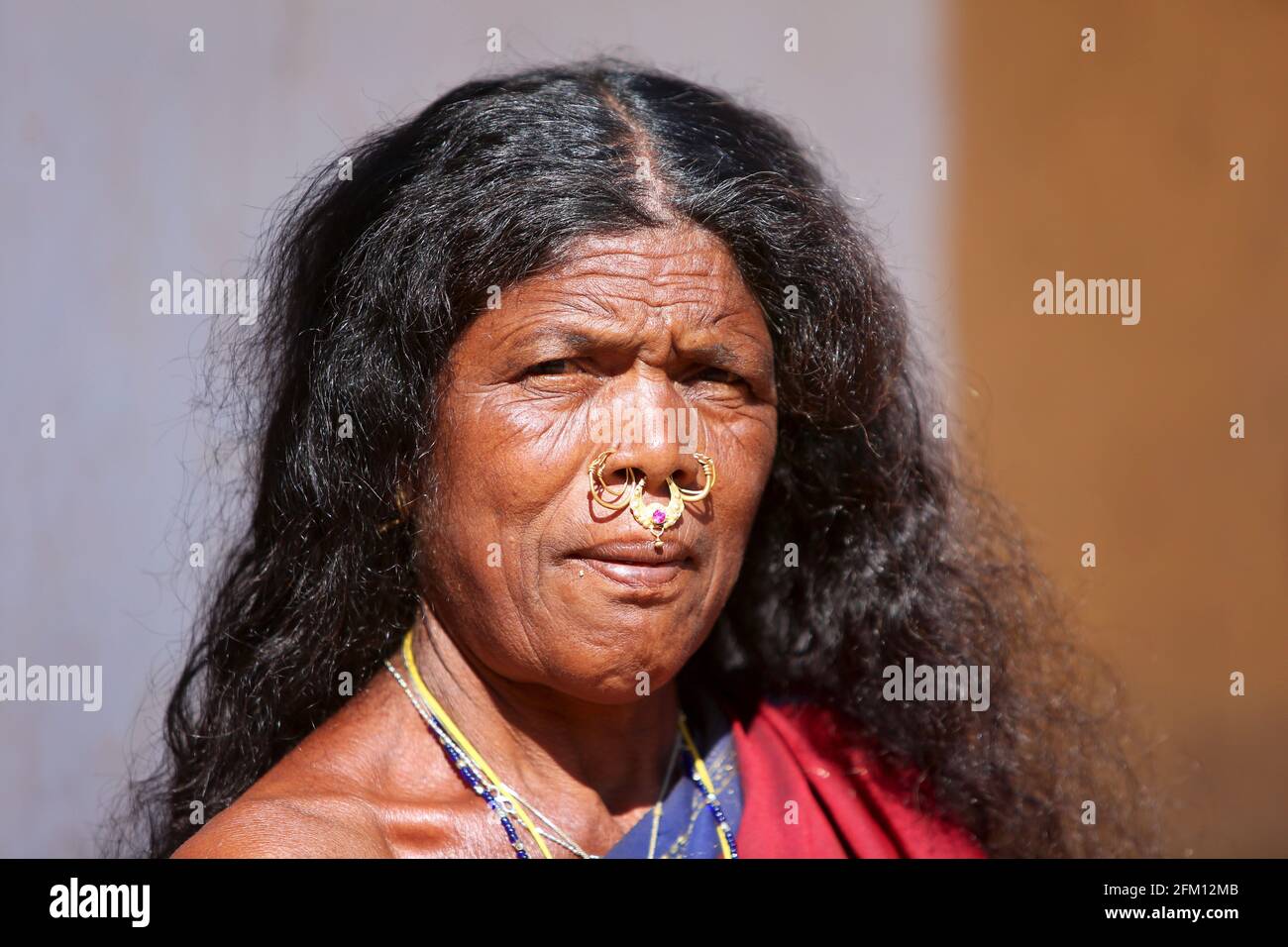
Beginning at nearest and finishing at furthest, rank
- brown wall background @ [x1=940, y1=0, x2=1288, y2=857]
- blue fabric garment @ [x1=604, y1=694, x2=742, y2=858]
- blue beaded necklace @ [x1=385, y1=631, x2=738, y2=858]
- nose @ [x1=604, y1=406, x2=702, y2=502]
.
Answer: nose @ [x1=604, y1=406, x2=702, y2=502] < blue beaded necklace @ [x1=385, y1=631, x2=738, y2=858] < blue fabric garment @ [x1=604, y1=694, x2=742, y2=858] < brown wall background @ [x1=940, y1=0, x2=1288, y2=857]

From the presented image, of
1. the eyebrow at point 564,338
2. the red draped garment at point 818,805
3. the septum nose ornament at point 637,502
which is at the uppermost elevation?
the eyebrow at point 564,338

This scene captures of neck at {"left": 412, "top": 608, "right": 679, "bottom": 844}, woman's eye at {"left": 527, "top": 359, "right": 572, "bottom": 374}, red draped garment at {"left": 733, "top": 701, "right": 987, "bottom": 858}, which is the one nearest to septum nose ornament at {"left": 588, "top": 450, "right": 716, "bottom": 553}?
woman's eye at {"left": 527, "top": 359, "right": 572, "bottom": 374}

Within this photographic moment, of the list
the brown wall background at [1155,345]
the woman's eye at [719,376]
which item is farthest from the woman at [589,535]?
the brown wall background at [1155,345]

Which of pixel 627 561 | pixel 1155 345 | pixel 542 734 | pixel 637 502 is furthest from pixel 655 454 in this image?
pixel 1155 345

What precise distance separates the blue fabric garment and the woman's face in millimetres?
335

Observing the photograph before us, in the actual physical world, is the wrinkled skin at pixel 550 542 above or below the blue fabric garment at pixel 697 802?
above

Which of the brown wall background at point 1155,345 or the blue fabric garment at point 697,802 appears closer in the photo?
the blue fabric garment at point 697,802

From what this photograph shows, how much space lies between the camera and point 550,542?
2.14m

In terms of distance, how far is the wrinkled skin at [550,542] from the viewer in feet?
7.03

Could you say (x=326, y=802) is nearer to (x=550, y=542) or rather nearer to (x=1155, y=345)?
(x=550, y=542)

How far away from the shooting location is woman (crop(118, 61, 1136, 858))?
7.11ft

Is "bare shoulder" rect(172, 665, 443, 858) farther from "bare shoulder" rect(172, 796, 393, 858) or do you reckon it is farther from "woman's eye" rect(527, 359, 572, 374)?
"woman's eye" rect(527, 359, 572, 374)

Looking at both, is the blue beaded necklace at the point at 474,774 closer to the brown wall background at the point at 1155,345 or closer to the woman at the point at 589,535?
the woman at the point at 589,535
